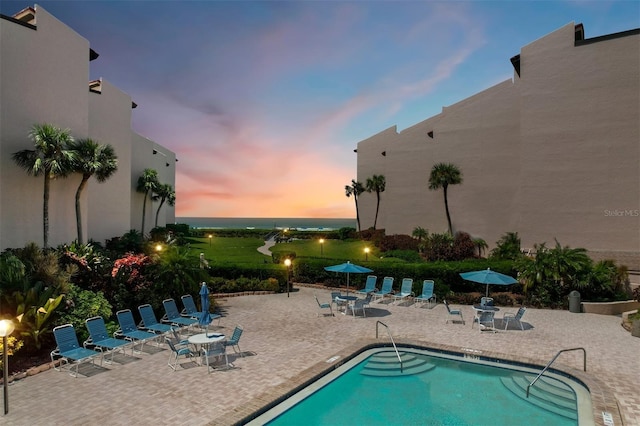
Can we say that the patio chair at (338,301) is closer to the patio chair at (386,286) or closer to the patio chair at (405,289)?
the patio chair at (386,286)

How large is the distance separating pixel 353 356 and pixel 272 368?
2619 millimetres

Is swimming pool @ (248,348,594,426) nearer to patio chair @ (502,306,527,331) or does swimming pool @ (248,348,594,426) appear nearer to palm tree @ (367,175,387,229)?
patio chair @ (502,306,527,331)

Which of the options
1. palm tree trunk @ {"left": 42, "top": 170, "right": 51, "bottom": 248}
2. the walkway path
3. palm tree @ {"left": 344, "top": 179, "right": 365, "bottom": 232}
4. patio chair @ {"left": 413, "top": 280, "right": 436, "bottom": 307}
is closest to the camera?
patio chair @ {"left": 413, "top": 280, "right": 436, "bottom": 307}

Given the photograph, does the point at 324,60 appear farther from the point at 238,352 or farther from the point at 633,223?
the point at 633,223

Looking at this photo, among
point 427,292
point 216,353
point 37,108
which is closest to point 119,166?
point 37,108

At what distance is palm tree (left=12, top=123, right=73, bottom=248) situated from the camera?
20062mm

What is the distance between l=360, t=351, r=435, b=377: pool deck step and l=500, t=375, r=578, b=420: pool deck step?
2240mm

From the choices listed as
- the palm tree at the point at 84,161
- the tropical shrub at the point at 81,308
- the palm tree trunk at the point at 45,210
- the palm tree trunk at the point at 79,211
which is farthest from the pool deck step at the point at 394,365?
the palm tree trunk at the point at 79,211

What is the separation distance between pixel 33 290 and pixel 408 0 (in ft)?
58.6

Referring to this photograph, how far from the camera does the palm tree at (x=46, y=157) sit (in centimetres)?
2006

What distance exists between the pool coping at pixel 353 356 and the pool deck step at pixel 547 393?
0.46m

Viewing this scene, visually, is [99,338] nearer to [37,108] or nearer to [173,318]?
[173,318]

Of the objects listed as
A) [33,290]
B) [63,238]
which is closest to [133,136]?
[63,238]

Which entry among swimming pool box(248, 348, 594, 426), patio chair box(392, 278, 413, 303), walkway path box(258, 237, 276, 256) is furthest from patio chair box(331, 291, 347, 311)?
walkway path box(258, 237, 276, 256)
